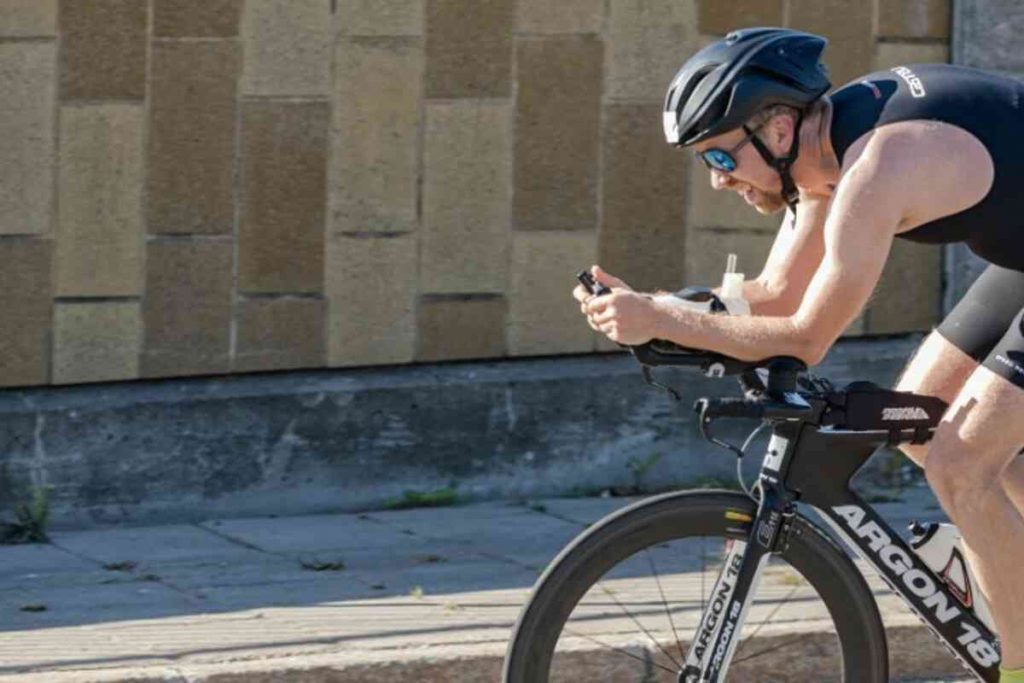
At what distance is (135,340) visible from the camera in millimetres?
7555

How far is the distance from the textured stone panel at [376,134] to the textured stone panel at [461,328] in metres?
0.34

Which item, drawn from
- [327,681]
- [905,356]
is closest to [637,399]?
[905,356]

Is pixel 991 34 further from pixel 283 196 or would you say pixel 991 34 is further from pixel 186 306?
pixel 186 306

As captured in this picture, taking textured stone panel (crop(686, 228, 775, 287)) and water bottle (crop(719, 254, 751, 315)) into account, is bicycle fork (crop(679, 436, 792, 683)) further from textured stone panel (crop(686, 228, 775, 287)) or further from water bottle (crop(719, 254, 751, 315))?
textured stone panel (crop(686, 228, 775, 287))

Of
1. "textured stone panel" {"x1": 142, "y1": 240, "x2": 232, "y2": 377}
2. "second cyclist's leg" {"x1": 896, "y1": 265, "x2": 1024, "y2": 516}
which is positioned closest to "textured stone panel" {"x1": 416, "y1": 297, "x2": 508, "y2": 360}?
"textured stone panel" {"x1": 142, "y1": 240, "x2": 232, "y2": 377}

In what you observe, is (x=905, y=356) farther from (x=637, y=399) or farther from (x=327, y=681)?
(x=327, y=681)

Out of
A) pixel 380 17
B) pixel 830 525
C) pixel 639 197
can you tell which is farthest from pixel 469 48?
pixel 830 525

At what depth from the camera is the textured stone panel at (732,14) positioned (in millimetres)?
8273

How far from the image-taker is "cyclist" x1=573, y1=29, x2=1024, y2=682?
4.46m

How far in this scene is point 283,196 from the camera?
7672mm

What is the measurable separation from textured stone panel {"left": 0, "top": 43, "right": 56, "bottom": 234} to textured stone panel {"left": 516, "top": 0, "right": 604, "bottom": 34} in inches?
67.8

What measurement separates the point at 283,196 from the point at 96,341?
0.82 metres

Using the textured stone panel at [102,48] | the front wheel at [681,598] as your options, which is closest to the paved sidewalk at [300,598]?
the front wheel at [681,598]

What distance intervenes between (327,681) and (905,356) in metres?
3.63
